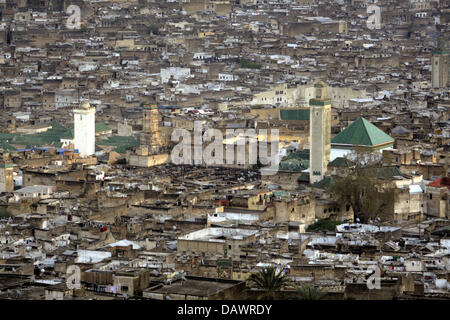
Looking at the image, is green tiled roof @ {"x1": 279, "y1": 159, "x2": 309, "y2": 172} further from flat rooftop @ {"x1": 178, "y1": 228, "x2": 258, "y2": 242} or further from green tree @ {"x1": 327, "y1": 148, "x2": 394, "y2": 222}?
flat rooftop @ {"x1": 178, "y1": 228, "x2": 258, "y2": 242}

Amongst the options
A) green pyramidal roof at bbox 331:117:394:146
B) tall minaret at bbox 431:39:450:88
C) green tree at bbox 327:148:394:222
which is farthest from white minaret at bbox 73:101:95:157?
tall minaret at bbox 431:39:450:88

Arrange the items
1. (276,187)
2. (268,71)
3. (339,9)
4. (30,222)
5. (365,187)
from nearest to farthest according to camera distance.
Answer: (30,222) → (365,187) → (276,187) → (268,71) → (339,9)

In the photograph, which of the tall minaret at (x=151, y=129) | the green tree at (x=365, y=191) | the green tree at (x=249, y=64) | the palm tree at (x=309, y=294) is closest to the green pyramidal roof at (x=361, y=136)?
the green tree at (x=365, y=191)

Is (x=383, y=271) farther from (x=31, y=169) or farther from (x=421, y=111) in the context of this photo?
(x=421, y=111)
